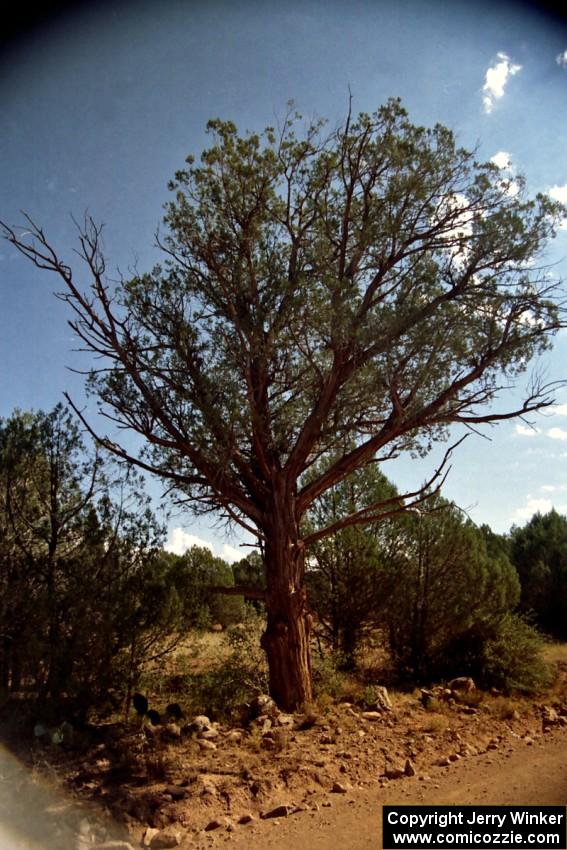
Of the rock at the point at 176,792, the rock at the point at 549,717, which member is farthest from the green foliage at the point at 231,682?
the rock at the point at 549,717

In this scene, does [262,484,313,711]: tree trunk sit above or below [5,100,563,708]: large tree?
below

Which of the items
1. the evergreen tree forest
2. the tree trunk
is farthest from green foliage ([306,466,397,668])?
the tree trunk

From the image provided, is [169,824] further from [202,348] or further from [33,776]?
[202,348]

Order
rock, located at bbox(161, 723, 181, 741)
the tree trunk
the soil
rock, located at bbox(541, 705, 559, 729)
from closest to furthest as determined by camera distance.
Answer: the soil < rock, located at bbox(161, 723, 181, 741) < the tree trunk < rock, located at bbox(541, 705, 559, 729)

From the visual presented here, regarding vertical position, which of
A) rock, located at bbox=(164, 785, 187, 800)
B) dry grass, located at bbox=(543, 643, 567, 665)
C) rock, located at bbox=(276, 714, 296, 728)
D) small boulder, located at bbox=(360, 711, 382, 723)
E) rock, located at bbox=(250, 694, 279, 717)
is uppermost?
rock, located at bbox=(250, 694, 279, 717)

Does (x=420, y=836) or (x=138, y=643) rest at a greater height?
(x=138, y=643)

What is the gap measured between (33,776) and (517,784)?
216 inches

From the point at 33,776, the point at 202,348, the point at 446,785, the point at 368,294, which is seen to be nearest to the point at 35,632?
the point at 33,776

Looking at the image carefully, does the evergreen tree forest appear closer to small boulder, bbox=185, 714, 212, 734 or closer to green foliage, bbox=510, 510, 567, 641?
small boulder, bbox=185, 714, 212, 734

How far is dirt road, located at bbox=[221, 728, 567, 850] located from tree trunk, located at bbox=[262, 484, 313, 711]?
2.93 m

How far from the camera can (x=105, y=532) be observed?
930 centimetres

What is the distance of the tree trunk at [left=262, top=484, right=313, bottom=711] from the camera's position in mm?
9031

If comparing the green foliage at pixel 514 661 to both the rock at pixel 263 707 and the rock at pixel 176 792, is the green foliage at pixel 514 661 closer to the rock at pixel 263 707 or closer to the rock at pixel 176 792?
the rock at pixel 263 707

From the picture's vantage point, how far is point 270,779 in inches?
248
